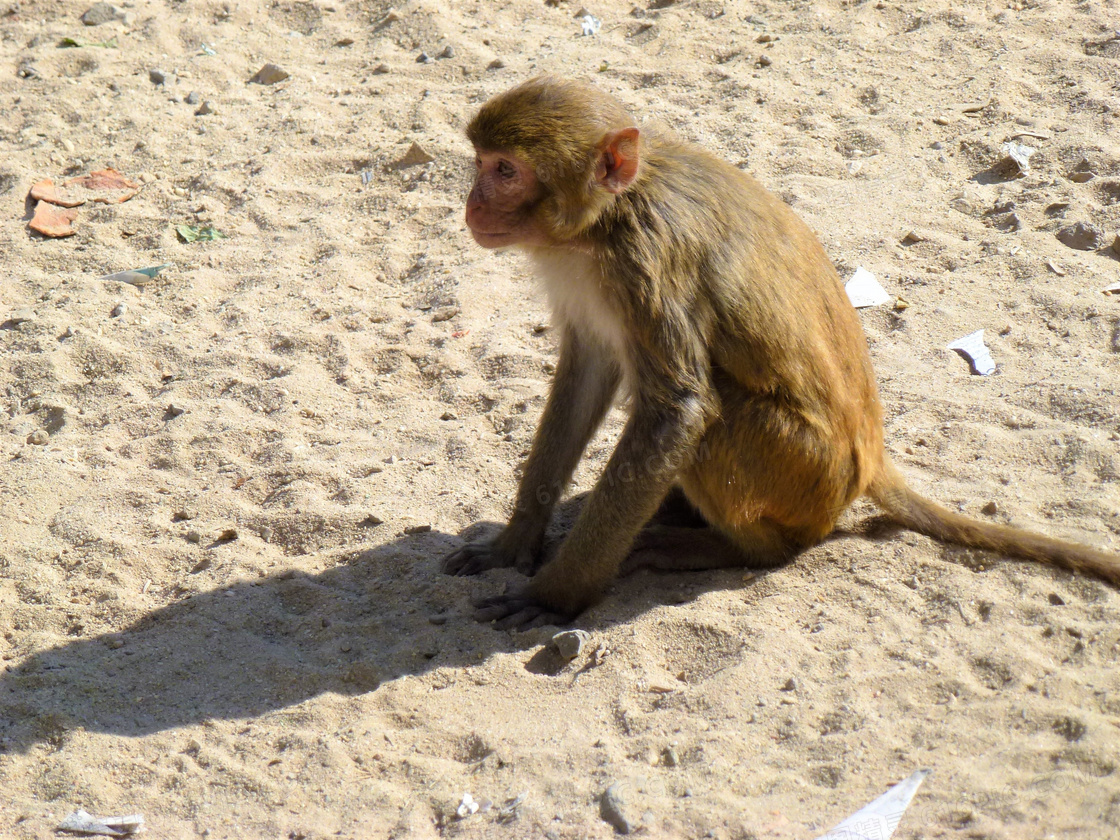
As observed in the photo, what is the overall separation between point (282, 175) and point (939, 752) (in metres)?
5.29

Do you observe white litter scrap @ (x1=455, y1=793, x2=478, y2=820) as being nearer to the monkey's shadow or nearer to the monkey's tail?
the monkey's shadow

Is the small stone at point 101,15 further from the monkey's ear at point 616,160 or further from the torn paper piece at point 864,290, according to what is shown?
the monkey's ear at point 616,160

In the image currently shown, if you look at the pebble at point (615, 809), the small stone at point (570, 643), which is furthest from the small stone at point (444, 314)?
the pebble at point (615, 809)

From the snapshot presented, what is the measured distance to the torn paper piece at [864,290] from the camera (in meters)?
5.83

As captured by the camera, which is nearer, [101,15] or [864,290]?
[864,290]

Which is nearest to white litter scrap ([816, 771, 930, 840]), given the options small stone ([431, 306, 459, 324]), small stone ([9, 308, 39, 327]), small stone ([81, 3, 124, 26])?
small stone ([431, 306, 459, 324])

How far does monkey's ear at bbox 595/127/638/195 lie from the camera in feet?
13.0

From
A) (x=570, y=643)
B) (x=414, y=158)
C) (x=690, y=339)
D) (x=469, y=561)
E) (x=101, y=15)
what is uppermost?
(x=101, y=15)

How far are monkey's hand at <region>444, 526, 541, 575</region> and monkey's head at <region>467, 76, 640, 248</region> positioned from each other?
1.30m

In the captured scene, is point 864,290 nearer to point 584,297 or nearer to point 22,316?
point 584,297

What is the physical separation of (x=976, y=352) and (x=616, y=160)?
2.38 meters

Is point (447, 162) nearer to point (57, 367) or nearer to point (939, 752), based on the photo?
point (57, 367)

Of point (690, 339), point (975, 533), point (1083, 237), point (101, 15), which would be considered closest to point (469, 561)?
Answer: point (690, 339)

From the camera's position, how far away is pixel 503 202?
13.3 ft
